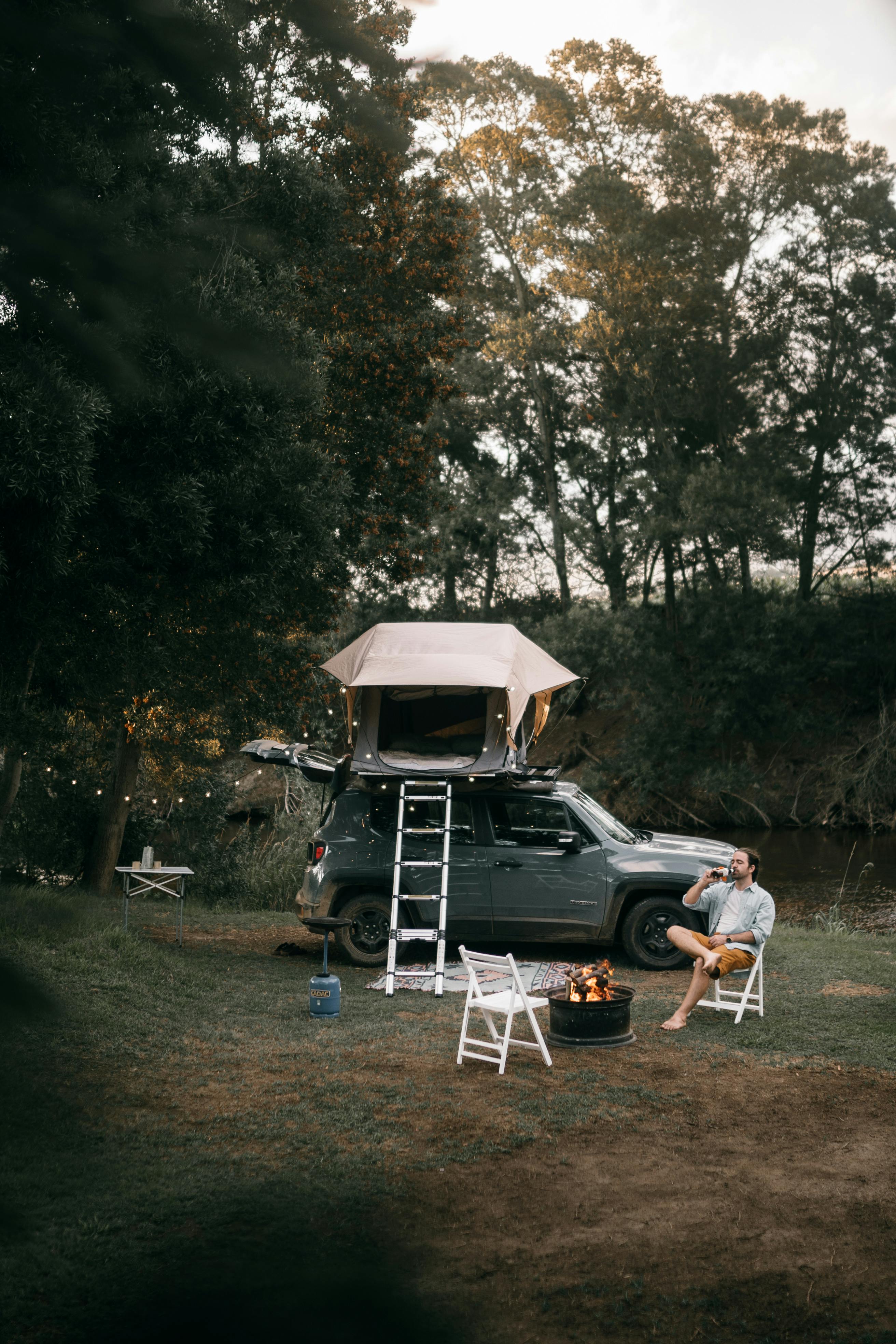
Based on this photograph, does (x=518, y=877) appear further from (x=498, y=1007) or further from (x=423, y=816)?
(x=498, y=1007)

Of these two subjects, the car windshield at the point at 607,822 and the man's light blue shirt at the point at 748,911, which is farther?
the car windshield at the point at 607,822

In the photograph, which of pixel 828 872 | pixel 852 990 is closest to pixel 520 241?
pixel 828 872

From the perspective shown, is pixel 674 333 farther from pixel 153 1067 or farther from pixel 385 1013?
pixel 153 1067

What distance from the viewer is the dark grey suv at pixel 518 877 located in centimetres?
1023

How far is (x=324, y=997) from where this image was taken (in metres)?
8.25

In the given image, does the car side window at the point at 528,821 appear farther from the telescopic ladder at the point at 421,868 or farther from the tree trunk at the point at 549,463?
the tree trunk at the point at 549,463

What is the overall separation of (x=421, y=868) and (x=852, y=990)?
394 centimetres

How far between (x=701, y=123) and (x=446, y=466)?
1186cm

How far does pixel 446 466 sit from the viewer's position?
34281mm

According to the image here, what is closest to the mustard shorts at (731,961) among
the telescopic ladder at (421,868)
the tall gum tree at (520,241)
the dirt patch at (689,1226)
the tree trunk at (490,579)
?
the dirt patch at (689,1226)

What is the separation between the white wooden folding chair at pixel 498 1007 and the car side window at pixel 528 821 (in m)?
2.86

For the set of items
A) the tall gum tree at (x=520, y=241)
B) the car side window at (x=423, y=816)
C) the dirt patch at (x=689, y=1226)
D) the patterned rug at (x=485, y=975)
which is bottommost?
the patterned rug at (x=485, y=975)

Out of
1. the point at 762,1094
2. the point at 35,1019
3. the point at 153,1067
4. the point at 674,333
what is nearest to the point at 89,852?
the point at 153,1067

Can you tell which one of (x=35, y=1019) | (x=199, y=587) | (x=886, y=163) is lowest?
(x=35, y=1019)
